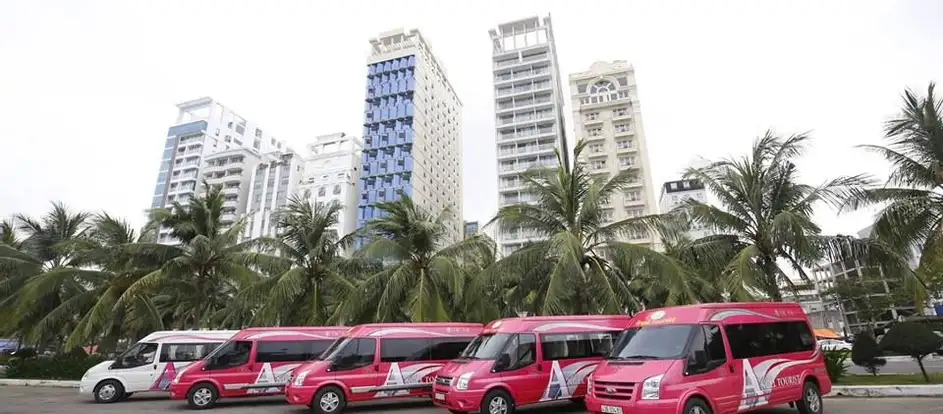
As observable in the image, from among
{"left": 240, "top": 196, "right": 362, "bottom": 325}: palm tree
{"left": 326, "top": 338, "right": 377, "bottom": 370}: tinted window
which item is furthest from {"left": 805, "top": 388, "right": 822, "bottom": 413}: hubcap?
{"left": 240, "top": 196, "right": 362, "bottom": 325}: palm tree

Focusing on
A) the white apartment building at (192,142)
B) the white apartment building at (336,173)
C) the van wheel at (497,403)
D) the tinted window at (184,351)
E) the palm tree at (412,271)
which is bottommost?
the van wheel at (497,403)

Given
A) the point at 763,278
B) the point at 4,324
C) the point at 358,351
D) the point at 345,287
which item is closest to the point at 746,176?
the point at 763,278

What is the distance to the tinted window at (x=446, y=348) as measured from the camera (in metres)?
12.2

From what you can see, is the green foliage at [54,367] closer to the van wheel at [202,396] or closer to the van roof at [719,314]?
the van wheel at [202,396]

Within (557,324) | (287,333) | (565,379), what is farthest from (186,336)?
(565,379)

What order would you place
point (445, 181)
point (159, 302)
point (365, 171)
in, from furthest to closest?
point (445, 181) → point (365, 171) → point (159, 302)

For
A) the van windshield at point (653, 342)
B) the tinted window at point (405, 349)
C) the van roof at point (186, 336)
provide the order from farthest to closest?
the van roof at point (186, 336) < the tinted window at point (405, 349) < the van windshield at point (653, 342)

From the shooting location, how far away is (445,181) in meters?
81.0

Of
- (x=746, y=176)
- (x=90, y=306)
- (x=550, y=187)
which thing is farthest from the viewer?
(x=90, y=306)

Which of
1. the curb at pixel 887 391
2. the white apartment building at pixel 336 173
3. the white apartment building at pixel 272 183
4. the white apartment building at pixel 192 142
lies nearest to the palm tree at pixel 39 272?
the curb at pixel 887 391

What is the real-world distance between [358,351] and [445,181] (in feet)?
230

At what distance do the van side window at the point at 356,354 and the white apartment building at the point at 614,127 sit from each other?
169ft

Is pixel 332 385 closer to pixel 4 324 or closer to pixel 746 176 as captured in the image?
pixel 746 176

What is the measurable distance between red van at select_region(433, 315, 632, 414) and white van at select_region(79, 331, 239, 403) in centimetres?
904
